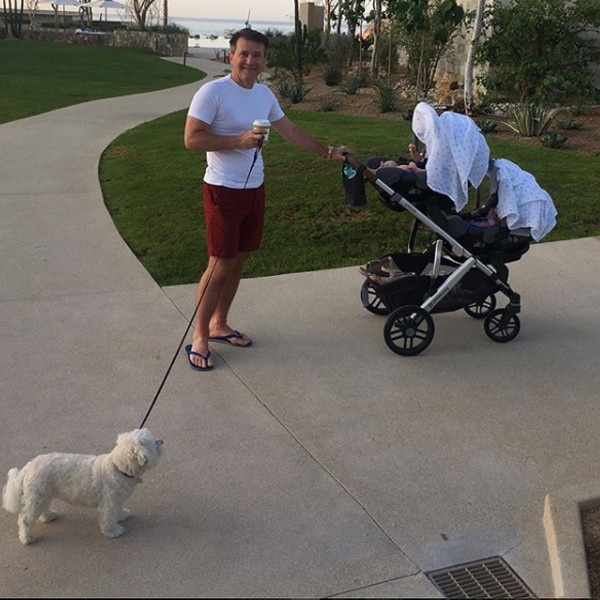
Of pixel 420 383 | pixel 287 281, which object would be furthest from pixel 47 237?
pixel 420 383

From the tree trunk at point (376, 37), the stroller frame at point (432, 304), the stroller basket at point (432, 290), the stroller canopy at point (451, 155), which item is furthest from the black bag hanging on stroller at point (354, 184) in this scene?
the tree trunk at point (376, 37)

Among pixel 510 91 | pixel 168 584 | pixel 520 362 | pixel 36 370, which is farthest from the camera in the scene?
pixel 510 91

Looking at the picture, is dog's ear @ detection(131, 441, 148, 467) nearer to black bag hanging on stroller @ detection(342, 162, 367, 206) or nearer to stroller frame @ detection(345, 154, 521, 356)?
stroller frame @ detection(345, 154, 521, 356)

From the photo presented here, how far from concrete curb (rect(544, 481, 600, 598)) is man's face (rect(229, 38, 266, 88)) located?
276cm

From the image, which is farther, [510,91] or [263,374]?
[510,91]

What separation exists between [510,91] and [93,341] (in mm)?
11108

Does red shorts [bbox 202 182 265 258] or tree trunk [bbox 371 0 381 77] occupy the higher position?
tree trunk [bbox 371 0 381 77]

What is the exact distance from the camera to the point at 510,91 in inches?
545

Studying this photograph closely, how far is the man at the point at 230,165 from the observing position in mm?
4277

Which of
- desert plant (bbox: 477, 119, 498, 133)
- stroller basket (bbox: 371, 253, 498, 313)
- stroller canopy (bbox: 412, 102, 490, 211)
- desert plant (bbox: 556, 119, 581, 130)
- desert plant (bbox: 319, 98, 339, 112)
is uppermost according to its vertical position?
stroller canopy (bbox: 412, 102, 490, 211)

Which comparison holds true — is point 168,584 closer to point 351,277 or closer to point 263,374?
point 263,374

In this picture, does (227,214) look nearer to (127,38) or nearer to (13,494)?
(13,494)

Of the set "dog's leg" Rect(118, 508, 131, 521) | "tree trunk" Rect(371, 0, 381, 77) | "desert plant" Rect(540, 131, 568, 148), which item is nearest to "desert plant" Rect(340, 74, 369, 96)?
"tree trunk" Rect(371, 0, 381, 77)

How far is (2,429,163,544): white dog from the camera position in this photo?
2.98 m
